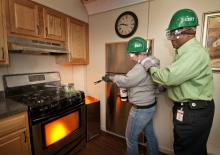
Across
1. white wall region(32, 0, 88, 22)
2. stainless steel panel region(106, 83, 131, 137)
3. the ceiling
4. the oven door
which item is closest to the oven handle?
the oven door

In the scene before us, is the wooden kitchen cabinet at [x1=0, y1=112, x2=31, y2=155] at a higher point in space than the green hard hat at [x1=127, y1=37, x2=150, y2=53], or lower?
lower

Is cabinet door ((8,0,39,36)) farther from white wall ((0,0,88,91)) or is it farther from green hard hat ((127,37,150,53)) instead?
green hard hat ((127,37,150,53))

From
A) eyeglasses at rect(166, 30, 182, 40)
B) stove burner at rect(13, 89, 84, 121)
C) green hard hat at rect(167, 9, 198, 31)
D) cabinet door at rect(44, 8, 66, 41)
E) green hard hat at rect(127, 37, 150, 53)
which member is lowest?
stove burner at rect(13, 89, 84, 121)

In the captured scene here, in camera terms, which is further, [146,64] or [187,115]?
[146,64]

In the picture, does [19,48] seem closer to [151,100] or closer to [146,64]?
[146,64]

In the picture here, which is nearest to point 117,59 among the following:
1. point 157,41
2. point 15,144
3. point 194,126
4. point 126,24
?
point 126,24

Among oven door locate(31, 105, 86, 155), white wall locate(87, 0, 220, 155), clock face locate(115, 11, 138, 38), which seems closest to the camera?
oven door locate(31, 105, 86, 155)

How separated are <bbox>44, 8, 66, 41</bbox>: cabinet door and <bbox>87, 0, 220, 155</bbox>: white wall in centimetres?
68

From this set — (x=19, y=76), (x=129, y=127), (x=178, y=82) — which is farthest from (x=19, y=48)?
(x=178, y=82)

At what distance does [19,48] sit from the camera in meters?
1.47

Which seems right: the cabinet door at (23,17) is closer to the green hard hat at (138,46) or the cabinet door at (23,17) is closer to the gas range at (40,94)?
the gas range at (40,94)

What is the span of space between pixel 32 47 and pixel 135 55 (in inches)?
47.9

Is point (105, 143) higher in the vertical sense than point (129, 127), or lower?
lower

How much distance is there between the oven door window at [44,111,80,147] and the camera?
1562 mm
